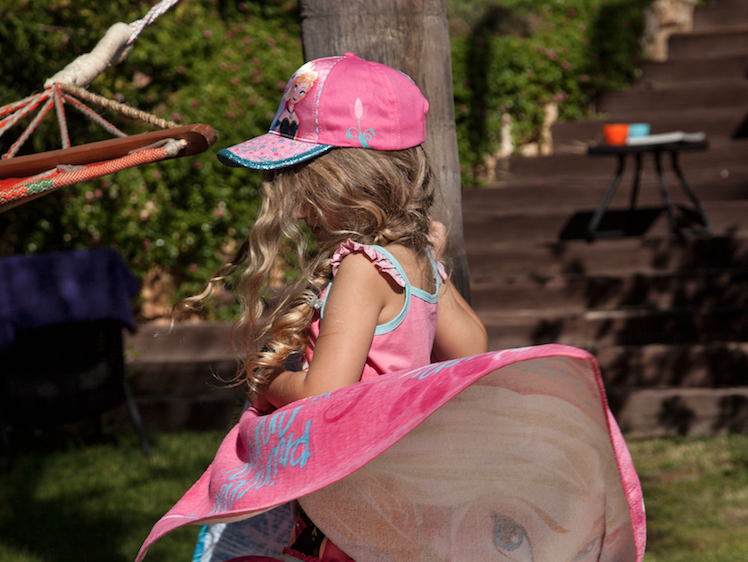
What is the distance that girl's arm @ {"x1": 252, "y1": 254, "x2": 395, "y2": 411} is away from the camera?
1398 mm

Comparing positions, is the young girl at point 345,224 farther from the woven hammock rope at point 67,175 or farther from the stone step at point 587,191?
the stone step at point 587,191

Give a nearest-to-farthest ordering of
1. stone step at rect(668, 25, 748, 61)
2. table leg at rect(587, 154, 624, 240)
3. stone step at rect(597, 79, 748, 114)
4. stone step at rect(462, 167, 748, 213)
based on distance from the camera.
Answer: table leg at rect(587, 154, 624, 240) < stone step at rect(462, 167, 748, 213) < stone step at rect(597, 79, 748, 114) < stone step at rect(668, 25, 748, 61)

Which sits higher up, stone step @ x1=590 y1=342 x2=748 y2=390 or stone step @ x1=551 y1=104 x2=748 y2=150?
stone step @ x1=551 y1=104 x2=748 y2=150

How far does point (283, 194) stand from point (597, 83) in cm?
749

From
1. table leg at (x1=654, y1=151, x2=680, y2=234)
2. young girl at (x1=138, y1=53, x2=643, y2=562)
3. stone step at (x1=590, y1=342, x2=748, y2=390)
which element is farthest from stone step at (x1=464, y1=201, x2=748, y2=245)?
young girl at (x1=138, y1=53, x2=643, y2=562)

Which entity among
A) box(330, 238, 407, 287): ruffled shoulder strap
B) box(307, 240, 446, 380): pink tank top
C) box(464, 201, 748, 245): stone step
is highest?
box(330, 238, 407, 287): ruffled shoulder strap

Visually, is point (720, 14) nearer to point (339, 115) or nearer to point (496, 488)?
point (339, 115)

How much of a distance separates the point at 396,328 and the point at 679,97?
7.59m

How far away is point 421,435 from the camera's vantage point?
1.33 meters

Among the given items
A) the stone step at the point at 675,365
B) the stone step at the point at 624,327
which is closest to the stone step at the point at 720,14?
the stone step at the point at 624,327

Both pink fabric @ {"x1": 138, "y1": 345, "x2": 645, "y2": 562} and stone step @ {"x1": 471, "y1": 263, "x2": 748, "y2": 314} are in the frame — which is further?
stone step @ {"x1": 471, "y1": 263, "x2": 748, "y2": 314}

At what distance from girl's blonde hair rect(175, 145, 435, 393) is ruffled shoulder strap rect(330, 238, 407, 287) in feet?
0.14

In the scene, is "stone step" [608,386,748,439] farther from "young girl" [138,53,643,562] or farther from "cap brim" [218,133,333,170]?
"cap brim" [218,133,333,170]

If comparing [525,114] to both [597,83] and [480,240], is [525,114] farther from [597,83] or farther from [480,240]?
[480,240]
